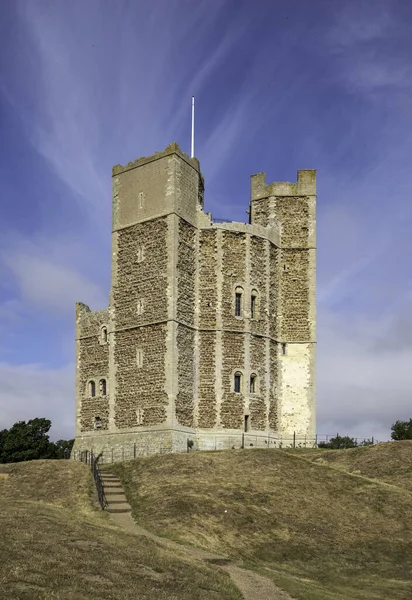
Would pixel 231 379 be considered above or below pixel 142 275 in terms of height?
below

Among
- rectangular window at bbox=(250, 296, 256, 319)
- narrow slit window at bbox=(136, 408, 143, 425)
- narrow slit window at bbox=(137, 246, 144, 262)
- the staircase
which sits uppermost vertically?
narrow slit window at bbox=(137, 246, 144, 262)

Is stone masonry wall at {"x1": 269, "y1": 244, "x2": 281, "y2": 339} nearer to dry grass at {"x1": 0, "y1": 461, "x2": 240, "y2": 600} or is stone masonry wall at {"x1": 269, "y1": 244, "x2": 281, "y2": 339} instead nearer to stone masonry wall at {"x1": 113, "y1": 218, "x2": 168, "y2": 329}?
stone masonry wall at {"x1": 113, "y1": 218, "x2": 168, "y2": 329}

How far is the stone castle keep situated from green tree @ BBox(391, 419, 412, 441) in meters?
18.5

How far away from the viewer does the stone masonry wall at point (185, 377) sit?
44531mm

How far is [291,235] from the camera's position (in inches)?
2071

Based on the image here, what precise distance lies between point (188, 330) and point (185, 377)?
3.11 m

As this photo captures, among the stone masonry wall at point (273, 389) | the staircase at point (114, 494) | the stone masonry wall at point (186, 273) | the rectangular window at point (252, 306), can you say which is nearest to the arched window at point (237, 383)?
the stone masonry wall at point (273, 389)

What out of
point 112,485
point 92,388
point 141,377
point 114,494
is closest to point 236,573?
point 114,494

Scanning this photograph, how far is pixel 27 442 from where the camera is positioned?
2785 inches

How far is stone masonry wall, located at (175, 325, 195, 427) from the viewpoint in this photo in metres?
44.5

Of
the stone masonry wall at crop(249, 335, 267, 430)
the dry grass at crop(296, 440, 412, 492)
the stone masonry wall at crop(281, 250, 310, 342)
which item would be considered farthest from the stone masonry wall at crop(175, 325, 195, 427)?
the stone masonry wall at crop(281, 250, 310, 342)

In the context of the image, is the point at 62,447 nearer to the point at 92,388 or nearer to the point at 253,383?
the point at 92,388

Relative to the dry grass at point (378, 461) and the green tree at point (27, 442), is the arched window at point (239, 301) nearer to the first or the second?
the dry grass at point (378, 461)

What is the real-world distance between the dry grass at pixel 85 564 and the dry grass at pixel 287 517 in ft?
10.6
